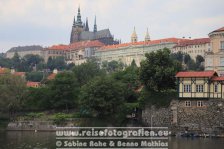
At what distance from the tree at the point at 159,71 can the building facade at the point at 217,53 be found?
14982mm

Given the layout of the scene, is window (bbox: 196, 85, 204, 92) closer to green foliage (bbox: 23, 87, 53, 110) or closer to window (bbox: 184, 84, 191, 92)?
window (bbox: 184, 84, 191, 92)

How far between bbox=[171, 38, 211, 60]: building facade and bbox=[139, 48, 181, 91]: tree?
90.6 meters

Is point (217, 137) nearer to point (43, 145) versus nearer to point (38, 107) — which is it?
point (43, 145)

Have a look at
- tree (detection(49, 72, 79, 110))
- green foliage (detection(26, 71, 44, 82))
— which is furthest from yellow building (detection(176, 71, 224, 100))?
green foliage (detection(26, 71, 44, 82))

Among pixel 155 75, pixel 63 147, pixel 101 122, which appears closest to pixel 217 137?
pixel 155 75

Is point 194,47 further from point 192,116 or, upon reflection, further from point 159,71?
point 192,116

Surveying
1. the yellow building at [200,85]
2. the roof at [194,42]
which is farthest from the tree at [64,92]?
the roof at [194,42]

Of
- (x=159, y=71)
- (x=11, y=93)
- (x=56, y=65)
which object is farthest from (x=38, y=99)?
(x=56, y=65)

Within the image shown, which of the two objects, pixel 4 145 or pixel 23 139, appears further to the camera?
pixel 23 139

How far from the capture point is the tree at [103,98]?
2459 inches

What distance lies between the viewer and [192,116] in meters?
59.8

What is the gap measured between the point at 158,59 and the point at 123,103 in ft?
26.0

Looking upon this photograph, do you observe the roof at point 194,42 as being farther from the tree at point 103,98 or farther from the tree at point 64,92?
the tree at point 103,98

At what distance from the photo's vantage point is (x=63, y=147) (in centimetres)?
4372
